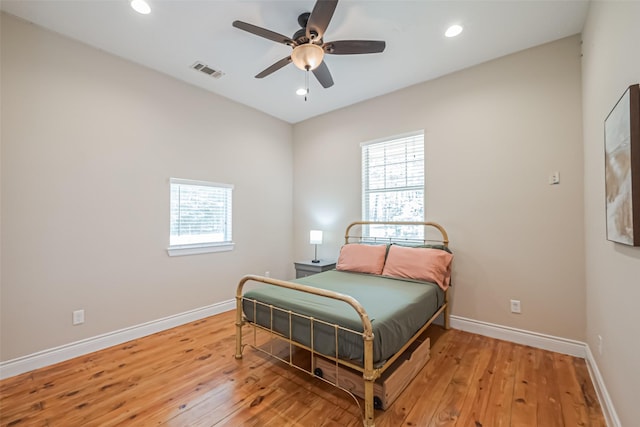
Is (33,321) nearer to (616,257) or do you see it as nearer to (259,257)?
(259,257)

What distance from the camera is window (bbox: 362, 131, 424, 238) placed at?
11.6ft

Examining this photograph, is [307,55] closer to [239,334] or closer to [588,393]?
[239,334]

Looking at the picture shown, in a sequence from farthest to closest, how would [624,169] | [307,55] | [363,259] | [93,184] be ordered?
[363,259] → [93,184] → [307,55] → [624,169]

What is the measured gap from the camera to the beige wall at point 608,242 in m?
1.35

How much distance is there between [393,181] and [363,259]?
3.92 ft

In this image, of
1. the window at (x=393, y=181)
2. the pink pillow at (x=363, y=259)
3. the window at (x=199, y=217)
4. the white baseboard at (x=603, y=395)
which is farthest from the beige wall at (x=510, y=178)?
the window at (x=199, y=217)

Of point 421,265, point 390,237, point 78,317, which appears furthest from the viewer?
point 390,237

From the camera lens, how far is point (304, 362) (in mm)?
2395

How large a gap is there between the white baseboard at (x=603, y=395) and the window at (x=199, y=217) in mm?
3869

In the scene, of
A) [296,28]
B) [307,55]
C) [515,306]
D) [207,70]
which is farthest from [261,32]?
[515,306]

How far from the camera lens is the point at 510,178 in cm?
285

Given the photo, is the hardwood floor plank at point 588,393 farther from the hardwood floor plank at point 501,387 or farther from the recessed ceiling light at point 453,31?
the recessed ceiling light at point 453,31

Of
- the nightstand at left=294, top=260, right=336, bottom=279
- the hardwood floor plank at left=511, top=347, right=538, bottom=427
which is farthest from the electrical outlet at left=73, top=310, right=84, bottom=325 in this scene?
the hardwood floor plank at left=511, top=347, right=538, bottom=427

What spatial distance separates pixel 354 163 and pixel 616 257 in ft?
9.70
